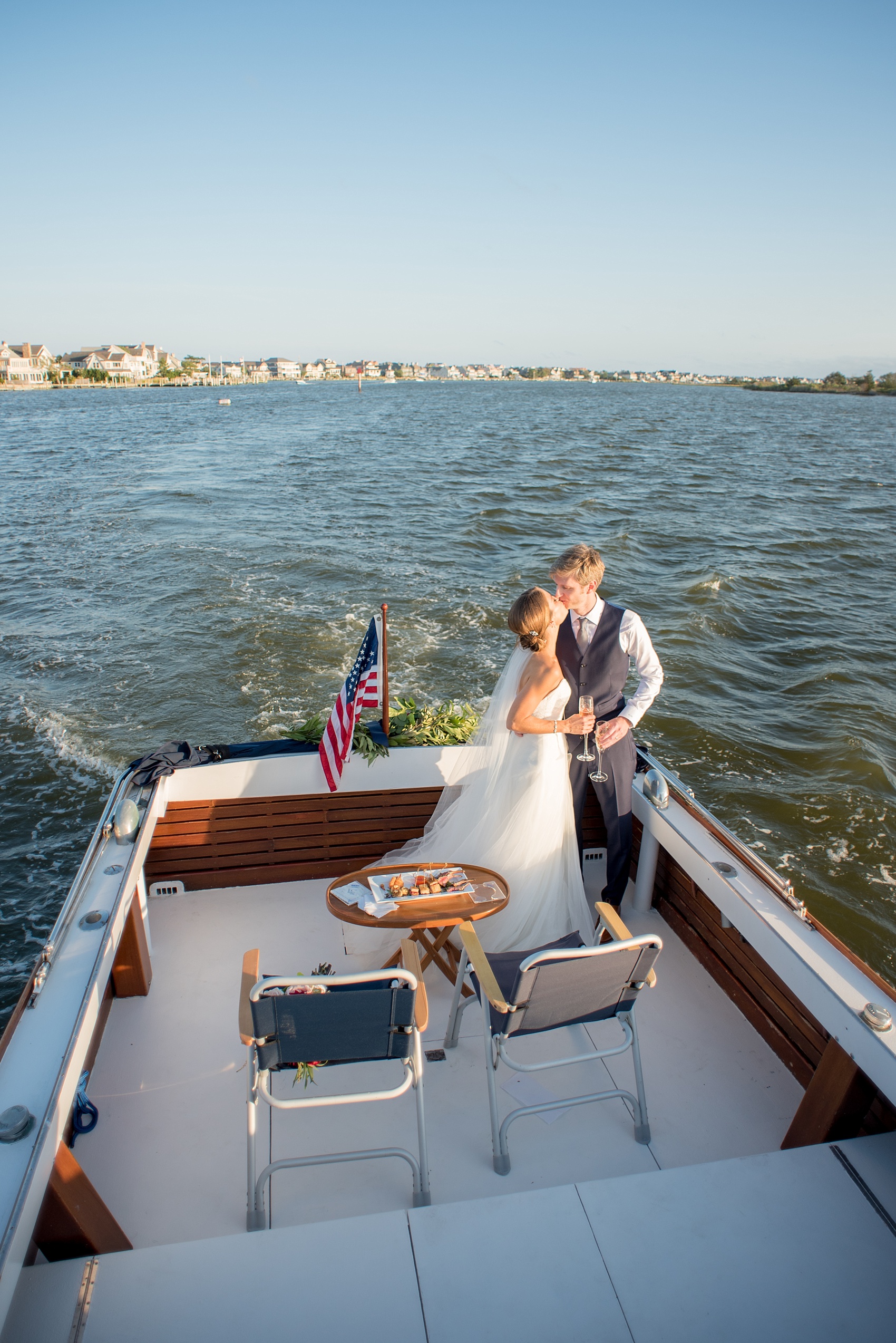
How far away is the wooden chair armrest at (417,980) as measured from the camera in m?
2.49

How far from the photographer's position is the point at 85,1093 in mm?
3010

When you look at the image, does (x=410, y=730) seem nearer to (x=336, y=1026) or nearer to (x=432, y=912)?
→ (x=432, y=912)

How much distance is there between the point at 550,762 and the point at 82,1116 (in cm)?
229

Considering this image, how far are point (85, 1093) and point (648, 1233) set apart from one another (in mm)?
2070

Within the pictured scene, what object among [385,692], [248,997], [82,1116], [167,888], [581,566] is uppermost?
[581,566]

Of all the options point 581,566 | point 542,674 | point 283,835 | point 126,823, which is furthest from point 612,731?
point 126,823

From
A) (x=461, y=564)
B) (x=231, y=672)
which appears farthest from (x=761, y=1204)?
(x=461, y=564)

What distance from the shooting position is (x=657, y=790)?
3.89m

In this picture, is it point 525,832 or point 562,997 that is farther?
point 525,832

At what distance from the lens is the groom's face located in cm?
371

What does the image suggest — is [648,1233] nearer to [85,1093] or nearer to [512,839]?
[512,839]

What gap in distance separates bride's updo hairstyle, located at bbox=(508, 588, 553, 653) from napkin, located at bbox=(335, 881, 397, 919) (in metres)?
1.23

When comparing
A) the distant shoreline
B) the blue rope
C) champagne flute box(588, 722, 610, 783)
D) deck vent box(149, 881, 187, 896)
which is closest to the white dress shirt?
champagne flute box(588, 722, 610, 783)

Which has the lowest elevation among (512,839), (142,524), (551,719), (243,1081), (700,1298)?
(142,524)
